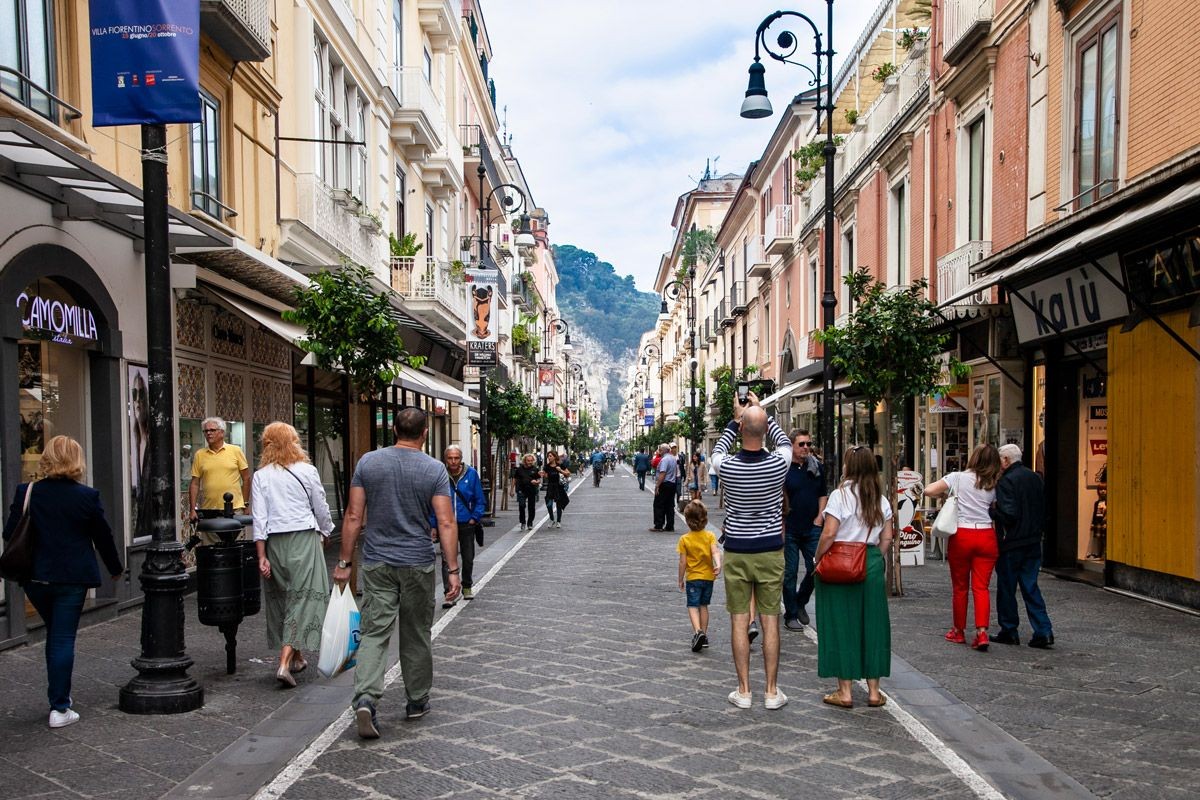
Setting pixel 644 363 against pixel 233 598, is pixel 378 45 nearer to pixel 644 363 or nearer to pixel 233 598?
pixel 233 598

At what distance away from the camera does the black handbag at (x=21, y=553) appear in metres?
6.21

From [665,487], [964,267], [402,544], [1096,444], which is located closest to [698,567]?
[402,544]

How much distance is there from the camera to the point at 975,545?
8.62 meters

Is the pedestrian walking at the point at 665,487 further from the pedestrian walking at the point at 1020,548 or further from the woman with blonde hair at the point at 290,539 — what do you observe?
the woman with blonde hair at the point at 290,539

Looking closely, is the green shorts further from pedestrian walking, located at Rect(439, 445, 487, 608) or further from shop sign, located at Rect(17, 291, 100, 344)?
shop sign, located at Rect(17, 291, 100, 344)

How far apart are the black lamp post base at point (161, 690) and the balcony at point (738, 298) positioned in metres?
39.6

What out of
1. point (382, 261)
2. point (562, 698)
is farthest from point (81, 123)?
point (382, 261)

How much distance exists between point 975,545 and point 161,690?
617 cm

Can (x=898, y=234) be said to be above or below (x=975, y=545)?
above

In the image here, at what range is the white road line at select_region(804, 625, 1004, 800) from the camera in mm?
5074

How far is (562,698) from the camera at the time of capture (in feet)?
22.7

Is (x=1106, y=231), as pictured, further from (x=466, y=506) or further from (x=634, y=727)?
(x=466, y=506)

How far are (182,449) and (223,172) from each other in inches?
155

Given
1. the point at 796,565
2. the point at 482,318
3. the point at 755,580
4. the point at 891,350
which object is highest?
the point at 482,318
